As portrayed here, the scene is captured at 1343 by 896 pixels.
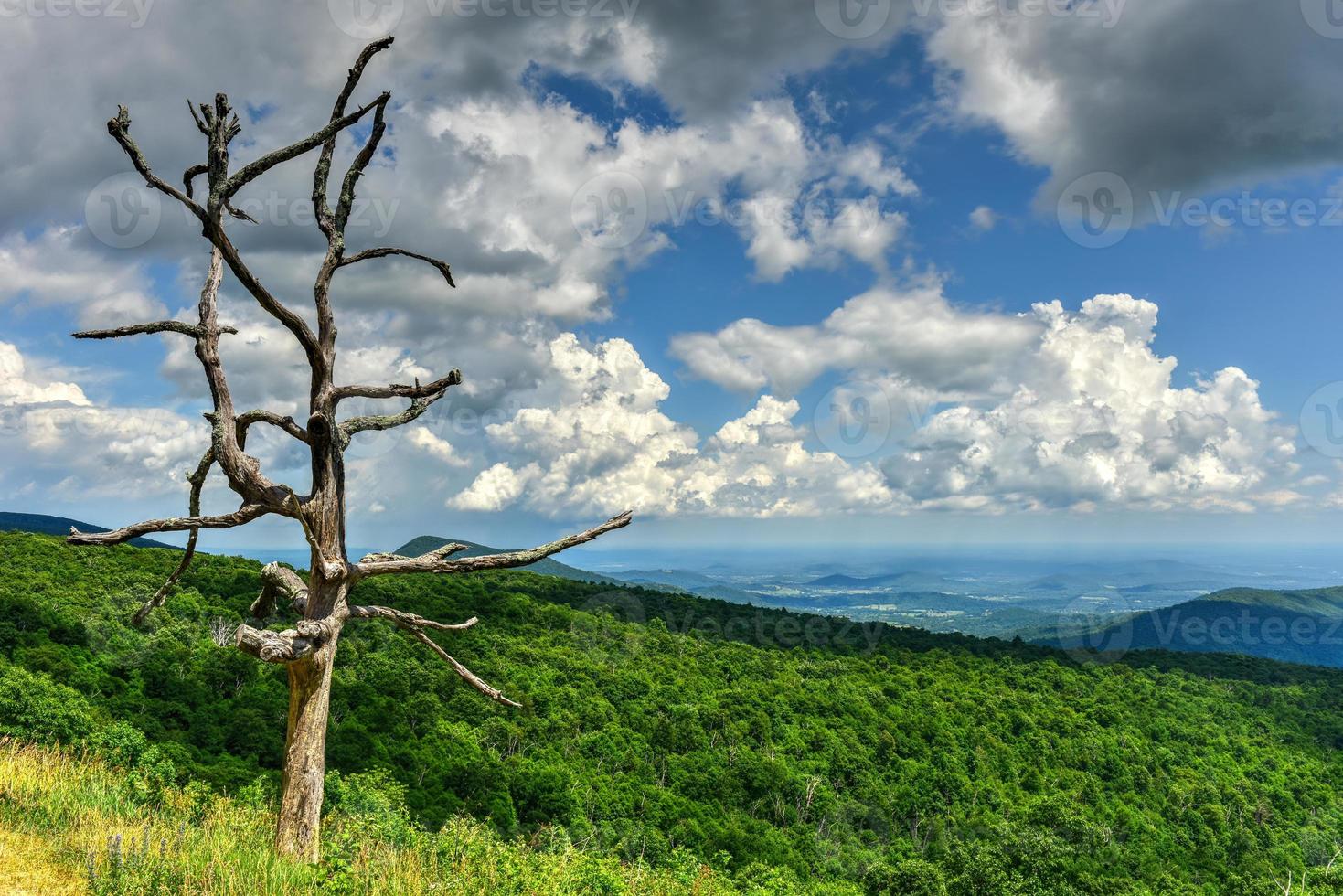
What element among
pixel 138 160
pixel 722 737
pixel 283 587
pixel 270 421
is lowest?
pixel 722 737

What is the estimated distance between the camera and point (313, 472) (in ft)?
19.8

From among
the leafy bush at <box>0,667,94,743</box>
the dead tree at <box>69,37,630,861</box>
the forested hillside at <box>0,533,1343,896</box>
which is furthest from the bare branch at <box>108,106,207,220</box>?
the leafy bush at <box>0,667,94,743</box>

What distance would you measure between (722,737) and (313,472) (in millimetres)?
55415

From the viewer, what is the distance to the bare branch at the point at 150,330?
5914 millimetres

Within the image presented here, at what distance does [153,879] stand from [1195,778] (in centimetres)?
8495

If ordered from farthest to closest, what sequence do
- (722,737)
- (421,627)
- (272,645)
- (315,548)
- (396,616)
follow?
(722,737), (421,627), (396,616), (315,548), (272,645)

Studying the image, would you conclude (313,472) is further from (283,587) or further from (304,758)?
(304,758)

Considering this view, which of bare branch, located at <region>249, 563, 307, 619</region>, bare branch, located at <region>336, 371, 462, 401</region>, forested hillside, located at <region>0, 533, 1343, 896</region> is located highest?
bare branch, located at <region>336, 371, 462, 401</region>

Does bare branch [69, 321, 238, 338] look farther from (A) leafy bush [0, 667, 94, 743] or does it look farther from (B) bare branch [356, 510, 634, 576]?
(A) leafy bush [0, 667, 94, 743]

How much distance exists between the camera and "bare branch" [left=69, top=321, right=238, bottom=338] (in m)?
5.91

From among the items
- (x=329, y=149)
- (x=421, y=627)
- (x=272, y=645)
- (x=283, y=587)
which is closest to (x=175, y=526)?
(x=283, y=587)

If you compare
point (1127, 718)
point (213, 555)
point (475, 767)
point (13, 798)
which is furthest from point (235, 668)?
point (1127, 718)

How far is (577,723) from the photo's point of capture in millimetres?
50844

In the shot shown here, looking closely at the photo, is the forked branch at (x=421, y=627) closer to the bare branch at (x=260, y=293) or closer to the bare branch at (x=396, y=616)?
the bare branch at (x=396, y=616)
